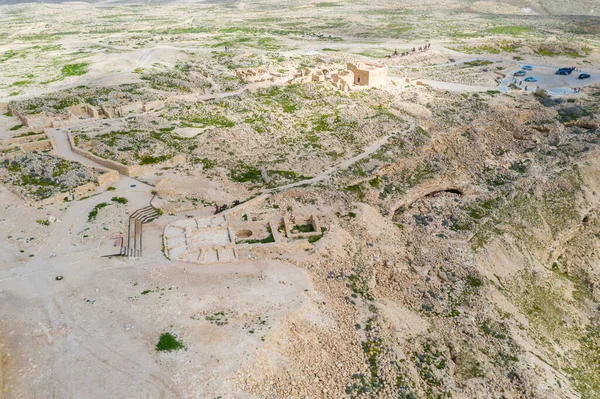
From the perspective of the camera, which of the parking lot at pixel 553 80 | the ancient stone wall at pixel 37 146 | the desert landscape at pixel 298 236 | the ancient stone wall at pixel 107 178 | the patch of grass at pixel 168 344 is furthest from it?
the parking lot at pixel 553 80

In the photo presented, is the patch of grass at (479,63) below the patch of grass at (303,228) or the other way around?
the other way around

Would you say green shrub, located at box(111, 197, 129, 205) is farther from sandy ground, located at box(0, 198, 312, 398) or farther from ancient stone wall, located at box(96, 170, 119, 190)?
sandy ground, located at box(0, 198, 312, 398)

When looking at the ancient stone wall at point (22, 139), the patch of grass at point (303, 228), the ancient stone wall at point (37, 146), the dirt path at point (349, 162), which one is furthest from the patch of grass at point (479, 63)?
the ancient stone wall at point (22, 139)

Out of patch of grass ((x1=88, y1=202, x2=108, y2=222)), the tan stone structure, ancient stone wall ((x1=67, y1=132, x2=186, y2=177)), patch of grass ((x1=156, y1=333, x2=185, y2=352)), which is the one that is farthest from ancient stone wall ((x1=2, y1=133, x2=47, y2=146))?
the tan stone structure

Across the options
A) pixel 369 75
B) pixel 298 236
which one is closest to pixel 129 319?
pixel 298 236

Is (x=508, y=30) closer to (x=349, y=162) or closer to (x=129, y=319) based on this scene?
(x=349, y=162)

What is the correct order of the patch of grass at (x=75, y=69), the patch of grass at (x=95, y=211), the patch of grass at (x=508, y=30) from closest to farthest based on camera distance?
the patch of grass at (x=95, y=211), the patch of grass at (x=75, y=69), the patch of grass at (x=508, y=30)

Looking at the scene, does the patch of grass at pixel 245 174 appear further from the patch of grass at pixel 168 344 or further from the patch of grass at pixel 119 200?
the patch of grass at pixel 168 344
